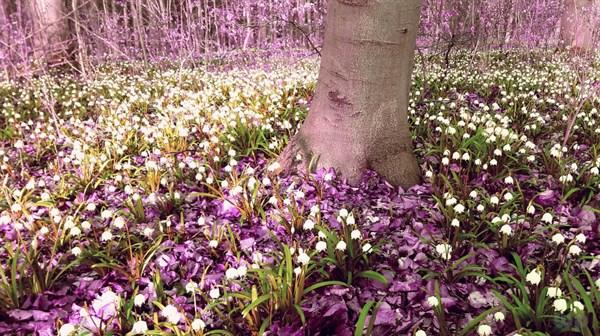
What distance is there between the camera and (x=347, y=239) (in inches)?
98.0

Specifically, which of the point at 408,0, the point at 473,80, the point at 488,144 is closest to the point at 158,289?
the point at 408,0

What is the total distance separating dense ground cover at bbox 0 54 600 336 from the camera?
6.68 ft

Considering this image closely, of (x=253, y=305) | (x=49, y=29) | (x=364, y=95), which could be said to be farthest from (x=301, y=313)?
(x=49, y=29)

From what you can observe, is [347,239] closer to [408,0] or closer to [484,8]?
[408,0]

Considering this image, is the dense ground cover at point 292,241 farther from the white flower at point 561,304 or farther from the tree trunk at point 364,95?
the tree trunk at point 364,95

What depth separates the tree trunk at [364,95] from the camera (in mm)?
3072

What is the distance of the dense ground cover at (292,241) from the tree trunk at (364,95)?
0.19m

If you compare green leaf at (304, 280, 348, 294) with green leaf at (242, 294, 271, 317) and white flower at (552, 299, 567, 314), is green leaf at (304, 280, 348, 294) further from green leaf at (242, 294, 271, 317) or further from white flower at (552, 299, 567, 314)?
Answer: white flower at (552, 299, 567, 314)

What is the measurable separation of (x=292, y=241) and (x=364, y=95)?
1305 mm

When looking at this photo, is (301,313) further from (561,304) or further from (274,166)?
(274,166)

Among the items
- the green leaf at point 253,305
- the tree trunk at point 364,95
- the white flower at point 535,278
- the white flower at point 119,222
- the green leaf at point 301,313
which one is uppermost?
the tree trunk at point 364,95

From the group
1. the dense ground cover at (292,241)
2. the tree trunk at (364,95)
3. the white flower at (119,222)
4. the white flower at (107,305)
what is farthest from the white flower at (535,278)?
the white flower at (119,222)

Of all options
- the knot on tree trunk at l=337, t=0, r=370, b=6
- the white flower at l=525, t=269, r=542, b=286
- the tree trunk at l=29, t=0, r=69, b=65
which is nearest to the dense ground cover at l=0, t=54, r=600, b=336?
the white flower at l=525, t=269, r=542, b=286

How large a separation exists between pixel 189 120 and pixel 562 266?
4091mm
